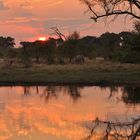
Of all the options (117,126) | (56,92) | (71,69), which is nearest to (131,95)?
(56,92)

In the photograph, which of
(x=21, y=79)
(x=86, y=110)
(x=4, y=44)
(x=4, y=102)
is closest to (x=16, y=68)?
(x=21, y=79)

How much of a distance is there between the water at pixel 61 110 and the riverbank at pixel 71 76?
5144mm

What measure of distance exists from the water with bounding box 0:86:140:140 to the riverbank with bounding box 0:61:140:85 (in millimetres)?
5144

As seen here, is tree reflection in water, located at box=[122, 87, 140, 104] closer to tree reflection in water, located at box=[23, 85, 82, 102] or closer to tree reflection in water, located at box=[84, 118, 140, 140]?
tree reflection in water, located at box=[23, 85, 82, 102]

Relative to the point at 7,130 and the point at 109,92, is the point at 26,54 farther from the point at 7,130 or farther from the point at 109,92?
the point at 7,130

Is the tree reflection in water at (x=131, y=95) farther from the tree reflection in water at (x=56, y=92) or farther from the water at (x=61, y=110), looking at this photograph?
the tree reflection in water at (x=56, y=92)

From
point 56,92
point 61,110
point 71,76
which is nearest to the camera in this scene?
point 61,110

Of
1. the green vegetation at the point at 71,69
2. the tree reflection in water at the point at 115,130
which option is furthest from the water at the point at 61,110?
the green vegetation at the point at 71,69

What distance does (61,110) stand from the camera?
26234mm

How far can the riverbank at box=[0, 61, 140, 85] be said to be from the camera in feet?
150

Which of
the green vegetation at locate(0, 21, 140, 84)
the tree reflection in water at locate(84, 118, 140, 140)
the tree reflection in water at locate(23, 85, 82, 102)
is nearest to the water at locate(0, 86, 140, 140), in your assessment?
the tree reflection in water at locate(23, 85, 82, 102)

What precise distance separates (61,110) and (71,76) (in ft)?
71.8

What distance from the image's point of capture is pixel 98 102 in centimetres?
3023

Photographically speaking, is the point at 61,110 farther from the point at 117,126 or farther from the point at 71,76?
the point at 71,76
